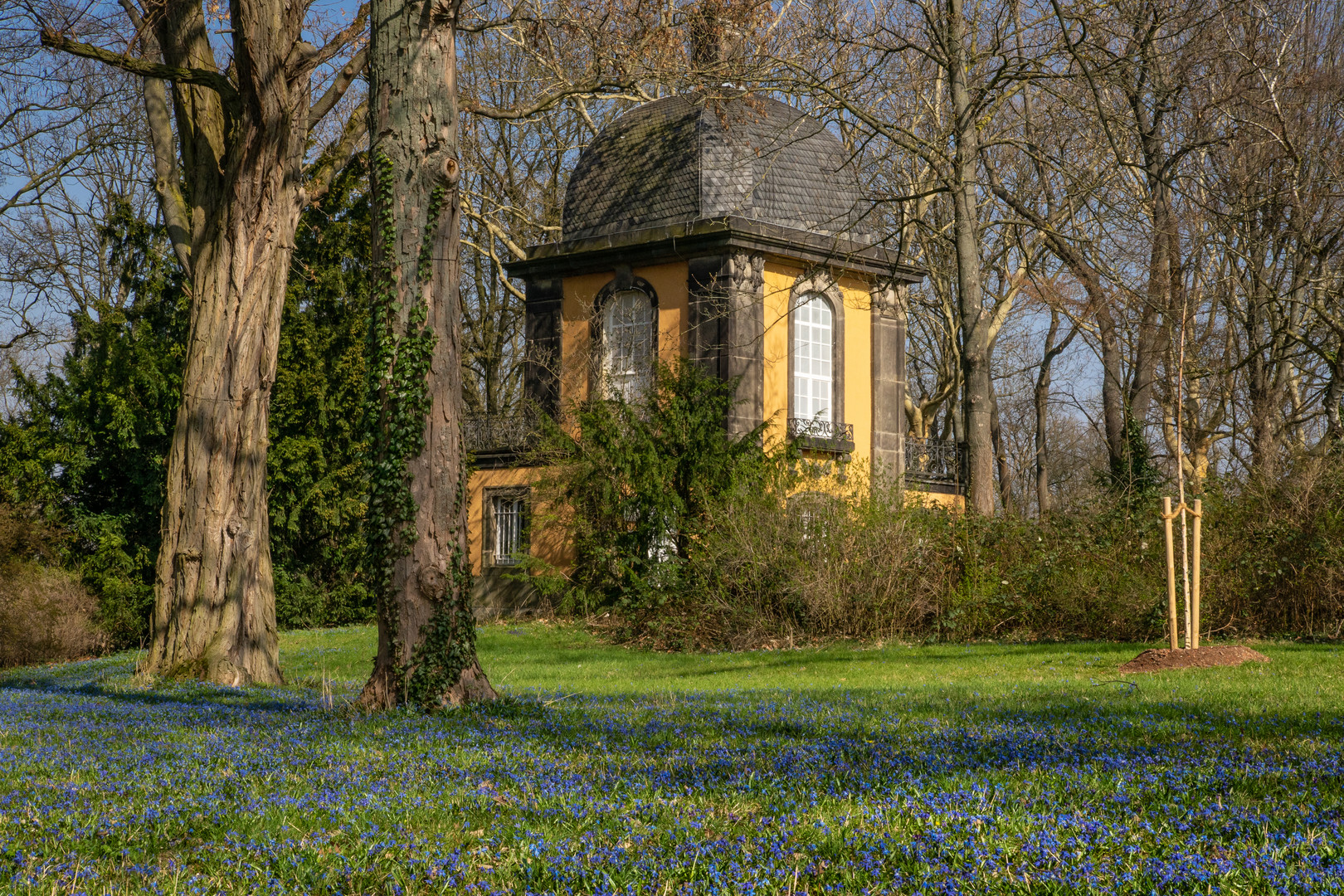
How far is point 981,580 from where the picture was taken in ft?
51.9

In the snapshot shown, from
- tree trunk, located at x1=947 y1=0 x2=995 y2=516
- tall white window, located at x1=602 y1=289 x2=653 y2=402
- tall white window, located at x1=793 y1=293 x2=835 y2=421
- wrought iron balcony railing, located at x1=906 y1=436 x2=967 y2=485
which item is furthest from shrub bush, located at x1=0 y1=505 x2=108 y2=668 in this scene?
wrought iron balcony railing, located at x1=906 y1=436 x2=967 y2=485

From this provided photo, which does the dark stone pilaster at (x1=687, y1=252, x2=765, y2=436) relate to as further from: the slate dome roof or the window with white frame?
the window with white frame

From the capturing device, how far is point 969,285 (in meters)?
19.3

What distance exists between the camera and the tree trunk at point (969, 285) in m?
19.1

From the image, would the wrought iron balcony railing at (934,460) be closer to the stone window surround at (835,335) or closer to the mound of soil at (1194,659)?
the stone window surround at (835,335)

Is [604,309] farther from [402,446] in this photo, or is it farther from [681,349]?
[402,446]

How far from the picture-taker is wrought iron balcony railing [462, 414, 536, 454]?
26.2m

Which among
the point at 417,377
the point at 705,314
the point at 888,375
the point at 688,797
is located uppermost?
the point at 705,314

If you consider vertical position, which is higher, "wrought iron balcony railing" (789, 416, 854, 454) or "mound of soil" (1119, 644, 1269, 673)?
"wrought iron balcony railing" (789, 416, 854, 454)

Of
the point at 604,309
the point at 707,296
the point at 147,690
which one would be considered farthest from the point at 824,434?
the point at 147,690

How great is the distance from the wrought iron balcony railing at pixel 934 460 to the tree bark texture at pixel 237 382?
59.8 ft

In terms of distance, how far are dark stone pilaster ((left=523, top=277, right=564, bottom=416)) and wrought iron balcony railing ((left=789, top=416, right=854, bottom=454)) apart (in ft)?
18.1

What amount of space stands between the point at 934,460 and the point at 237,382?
20.1 metres

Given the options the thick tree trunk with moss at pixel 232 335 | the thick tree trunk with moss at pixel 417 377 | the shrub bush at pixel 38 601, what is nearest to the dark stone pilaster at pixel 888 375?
the shrub bush at pixel 38 601
